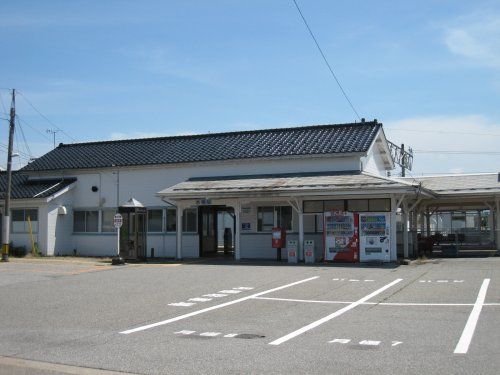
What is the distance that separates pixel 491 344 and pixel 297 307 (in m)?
4.73

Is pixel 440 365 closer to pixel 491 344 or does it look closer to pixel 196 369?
pixel 491 344

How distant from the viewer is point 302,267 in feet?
69.1

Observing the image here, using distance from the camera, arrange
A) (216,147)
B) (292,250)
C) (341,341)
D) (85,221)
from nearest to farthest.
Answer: (341,341)
(292,250)
(216,147)
(85,221)

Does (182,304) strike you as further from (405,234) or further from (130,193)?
(130,193)

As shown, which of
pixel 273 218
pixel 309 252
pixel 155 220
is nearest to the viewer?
pixel 309 252

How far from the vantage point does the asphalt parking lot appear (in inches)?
297

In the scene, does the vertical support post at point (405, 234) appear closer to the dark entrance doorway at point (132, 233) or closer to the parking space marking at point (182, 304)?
the dark entrance doorway at point (132, 233)

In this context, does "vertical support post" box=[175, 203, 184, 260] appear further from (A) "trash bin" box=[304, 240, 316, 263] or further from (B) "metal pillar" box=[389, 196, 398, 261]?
(B) "metal pillar" box=[389, 196, 398, 261]

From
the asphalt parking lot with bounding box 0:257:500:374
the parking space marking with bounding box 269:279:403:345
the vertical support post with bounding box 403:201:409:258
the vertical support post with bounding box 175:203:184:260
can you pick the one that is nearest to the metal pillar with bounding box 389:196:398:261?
the vertical support post with bounding box 403:201:409:258

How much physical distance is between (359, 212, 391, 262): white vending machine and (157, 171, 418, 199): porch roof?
44.2 inches

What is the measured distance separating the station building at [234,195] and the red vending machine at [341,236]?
1.5 inches

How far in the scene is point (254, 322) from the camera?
1060cm

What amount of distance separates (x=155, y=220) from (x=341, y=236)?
402 inches

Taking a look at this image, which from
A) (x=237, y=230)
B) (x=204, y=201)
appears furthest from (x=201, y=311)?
(x=204, y=201)
